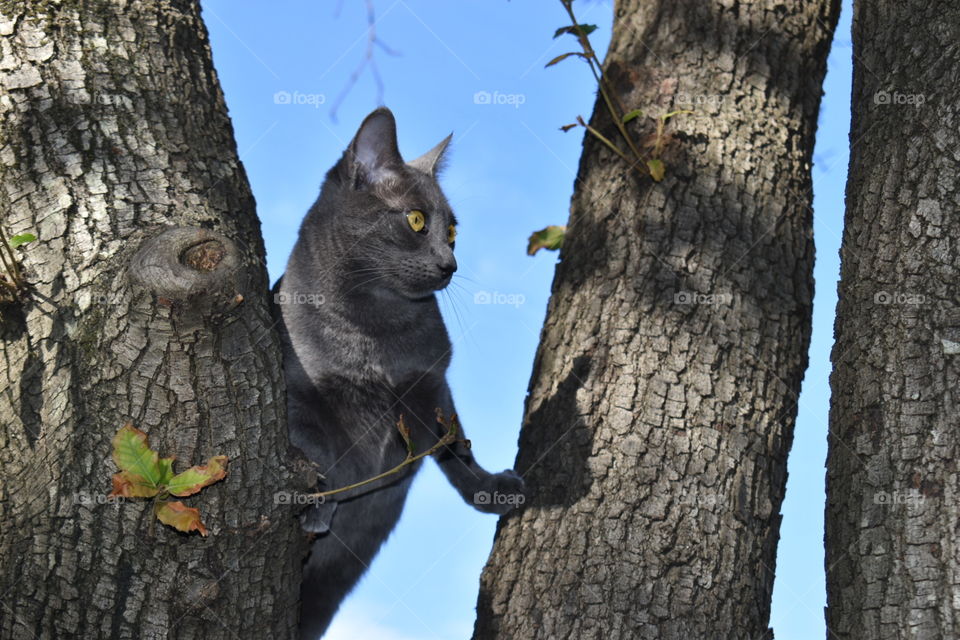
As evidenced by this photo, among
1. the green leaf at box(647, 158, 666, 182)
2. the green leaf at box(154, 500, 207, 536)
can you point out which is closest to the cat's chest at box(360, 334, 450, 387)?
the green leaf at box(647, 158, 666, 182)

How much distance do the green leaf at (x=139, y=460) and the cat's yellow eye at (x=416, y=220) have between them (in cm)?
143

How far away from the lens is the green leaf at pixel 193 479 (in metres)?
1.97

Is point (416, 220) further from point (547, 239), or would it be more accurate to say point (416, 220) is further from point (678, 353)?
point (678, 353)

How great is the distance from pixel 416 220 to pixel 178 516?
153 cm

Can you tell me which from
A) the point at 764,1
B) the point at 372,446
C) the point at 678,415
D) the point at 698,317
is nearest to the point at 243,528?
the point at 372,446

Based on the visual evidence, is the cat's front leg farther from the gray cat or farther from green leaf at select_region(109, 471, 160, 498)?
green leaf at select_region(109, 471, 160, 498)

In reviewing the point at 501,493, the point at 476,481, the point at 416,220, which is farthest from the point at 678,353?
the point at 416,220

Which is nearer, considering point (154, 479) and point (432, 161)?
point (154, 479)

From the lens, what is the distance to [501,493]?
9.21 ft

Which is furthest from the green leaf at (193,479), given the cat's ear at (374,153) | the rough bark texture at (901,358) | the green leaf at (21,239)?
the rough bark texture at (901,358)

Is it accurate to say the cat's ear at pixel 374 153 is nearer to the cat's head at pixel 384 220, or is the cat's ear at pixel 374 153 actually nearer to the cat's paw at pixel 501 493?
the cat's head at pixel 384 220

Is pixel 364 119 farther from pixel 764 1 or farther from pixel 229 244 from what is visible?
pixel 764 1

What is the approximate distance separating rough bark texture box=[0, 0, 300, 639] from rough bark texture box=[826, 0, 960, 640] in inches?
57.6

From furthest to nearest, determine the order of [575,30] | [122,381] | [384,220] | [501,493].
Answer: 1. [384,220]
2. [575,30]
3. [501,493]
4. [122,381]
